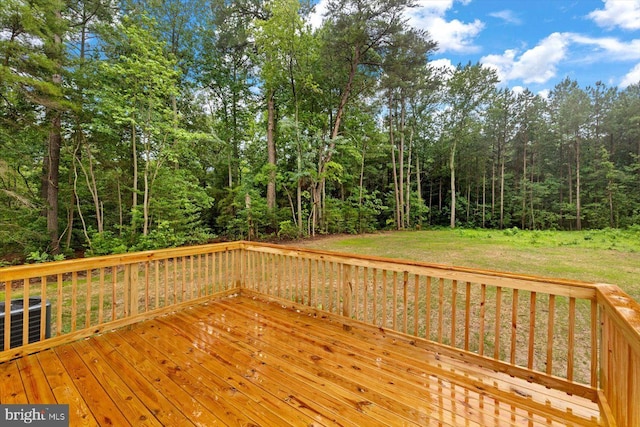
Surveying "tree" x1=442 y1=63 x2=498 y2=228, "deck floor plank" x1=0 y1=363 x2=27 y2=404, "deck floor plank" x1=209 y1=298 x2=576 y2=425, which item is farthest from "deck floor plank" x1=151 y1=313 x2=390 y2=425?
"tree" x1=442 y1=63 x2=498 y2=228

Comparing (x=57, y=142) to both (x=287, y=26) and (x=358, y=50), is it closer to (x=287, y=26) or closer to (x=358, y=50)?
(x=287, y=26)

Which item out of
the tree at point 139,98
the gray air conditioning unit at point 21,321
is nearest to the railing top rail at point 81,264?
the gray air conditioning unit at point 21,321

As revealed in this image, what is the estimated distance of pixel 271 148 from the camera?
11.3 metres

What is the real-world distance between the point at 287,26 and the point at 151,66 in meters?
5.08

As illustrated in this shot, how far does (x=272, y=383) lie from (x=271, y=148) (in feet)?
33.7

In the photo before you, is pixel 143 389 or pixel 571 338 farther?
pixel 143 389

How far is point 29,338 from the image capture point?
2387 mm

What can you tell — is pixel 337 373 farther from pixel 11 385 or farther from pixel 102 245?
pixel 102 245

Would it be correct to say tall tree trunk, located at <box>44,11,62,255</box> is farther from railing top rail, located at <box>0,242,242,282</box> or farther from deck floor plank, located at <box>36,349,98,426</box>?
deck floor plank, located at <box>36,349,98,426</box>

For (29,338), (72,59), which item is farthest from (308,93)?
(29,338)

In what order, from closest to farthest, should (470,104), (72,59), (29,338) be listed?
(29,338) < (72,59) < (470,104)

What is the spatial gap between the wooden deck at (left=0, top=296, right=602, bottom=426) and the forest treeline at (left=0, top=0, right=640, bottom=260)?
5.43m

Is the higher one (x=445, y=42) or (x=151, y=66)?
(x=445, y=42)

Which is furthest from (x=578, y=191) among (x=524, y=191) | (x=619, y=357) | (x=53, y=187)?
(x=53, y=187)
